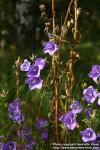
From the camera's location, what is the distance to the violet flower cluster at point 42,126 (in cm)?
354

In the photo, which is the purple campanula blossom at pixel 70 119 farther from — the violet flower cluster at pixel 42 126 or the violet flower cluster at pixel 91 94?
the violet flower cluster at pixel 42 126

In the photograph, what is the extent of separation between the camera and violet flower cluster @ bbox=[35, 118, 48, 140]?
11.6 feet

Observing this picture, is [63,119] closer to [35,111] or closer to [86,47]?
[35,111]

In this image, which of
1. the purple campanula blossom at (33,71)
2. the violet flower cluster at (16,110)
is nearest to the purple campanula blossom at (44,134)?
the violet flower cluster at (16,110)

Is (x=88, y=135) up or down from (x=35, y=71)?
down

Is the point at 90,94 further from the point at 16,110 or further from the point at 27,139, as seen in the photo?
the point at 27,139

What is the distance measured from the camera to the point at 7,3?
11.9 metres

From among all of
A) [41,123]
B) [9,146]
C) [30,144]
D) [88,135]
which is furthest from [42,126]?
[88,135]

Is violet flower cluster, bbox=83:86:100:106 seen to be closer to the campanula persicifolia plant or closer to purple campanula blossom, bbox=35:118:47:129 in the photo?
the campanula persicifolia plant

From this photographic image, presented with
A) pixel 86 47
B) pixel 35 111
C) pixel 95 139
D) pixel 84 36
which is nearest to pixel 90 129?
pixel 95 139

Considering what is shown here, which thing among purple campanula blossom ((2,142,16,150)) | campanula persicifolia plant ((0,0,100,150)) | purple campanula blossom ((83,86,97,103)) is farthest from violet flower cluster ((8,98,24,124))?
purple campanula blossom ((83,86,97,103))

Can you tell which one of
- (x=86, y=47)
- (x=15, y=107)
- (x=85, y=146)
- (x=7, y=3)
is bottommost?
(x=85, y=146)

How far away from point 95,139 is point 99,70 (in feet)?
1.20

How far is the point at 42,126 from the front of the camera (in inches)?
140
